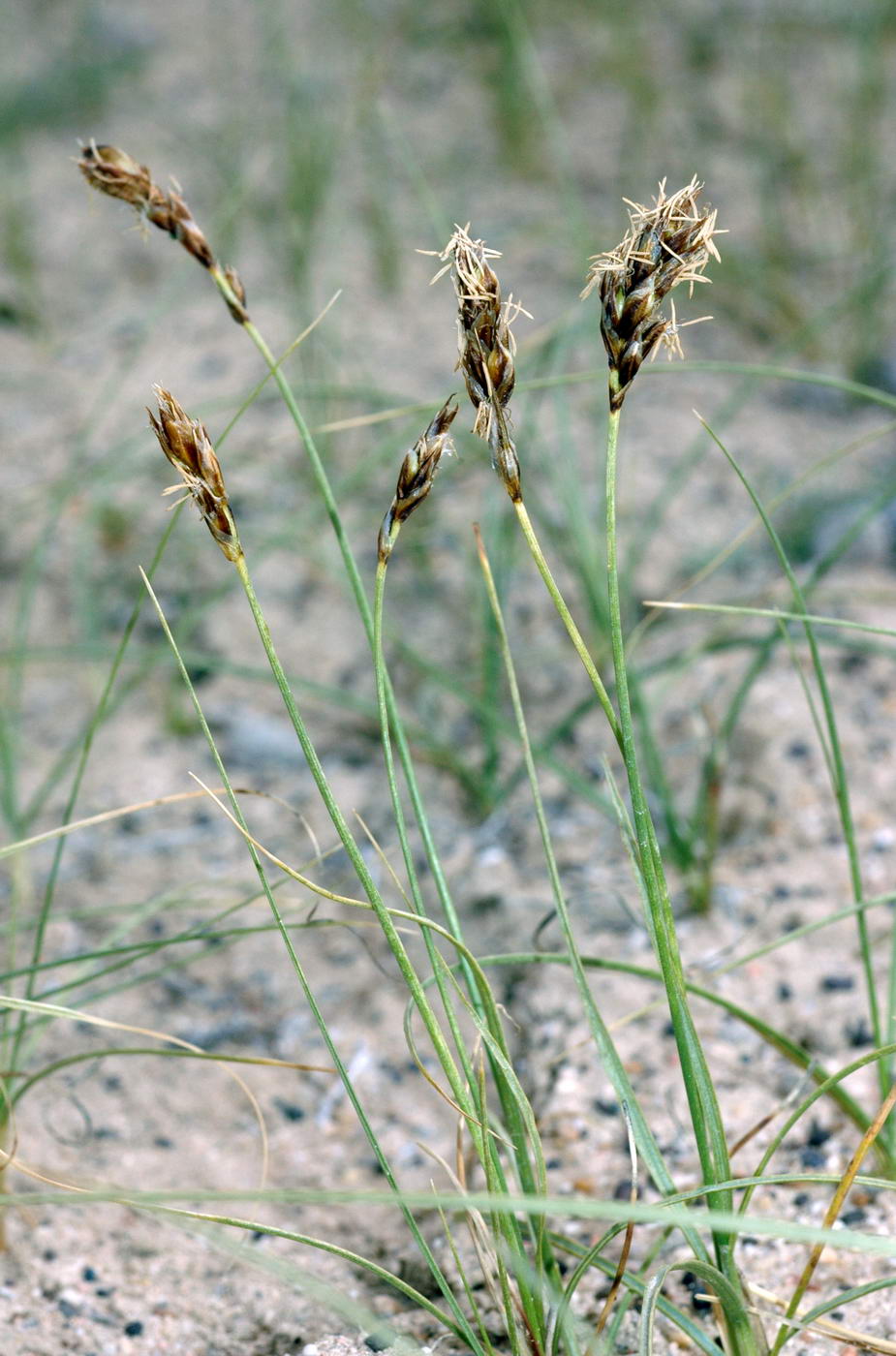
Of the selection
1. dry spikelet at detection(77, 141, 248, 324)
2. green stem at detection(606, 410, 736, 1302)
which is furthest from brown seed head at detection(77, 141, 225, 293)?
green stem at detection(606, 410, 736, 1302)

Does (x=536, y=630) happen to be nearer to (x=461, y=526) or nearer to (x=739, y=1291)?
(x=461, y=526)

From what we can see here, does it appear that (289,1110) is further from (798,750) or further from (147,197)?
(147,197)

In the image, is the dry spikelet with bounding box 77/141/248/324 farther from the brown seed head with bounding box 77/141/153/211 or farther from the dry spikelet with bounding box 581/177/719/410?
the dry spikelet with bounding box 581/177/719/410

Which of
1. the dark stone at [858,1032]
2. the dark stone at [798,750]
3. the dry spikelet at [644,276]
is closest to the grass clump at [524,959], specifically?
the dry spikelet at [644,276]

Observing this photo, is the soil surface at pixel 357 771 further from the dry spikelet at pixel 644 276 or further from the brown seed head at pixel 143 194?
the dry spikelet at pixel 644 276

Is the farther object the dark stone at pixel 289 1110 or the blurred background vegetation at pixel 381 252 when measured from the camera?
the blurred background vegetation at pixel 381 252

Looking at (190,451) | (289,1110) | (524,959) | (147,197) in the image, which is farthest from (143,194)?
(289,1110)
